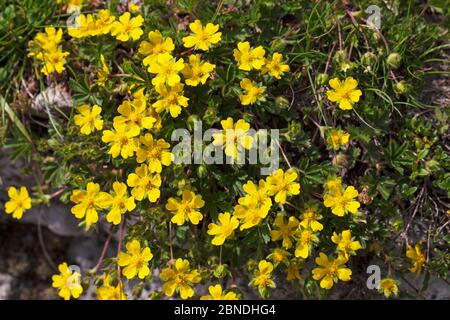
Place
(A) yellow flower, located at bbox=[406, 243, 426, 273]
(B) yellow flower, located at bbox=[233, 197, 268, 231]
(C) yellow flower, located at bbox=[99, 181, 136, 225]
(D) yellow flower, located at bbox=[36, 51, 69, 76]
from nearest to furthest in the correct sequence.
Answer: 1. (B) yellow flower, located at bbox=[233, 197, 268, 231]
2. (C) yellow flower, located at bbox=[99, 181, 136, 225]
3. (A) yellow flower, located at bbox=[406, 243, 426, 273]
4. (D) yellow flower, located at bbox=[36, 51, 69, 76]

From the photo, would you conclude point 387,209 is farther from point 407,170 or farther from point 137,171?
point 137,171

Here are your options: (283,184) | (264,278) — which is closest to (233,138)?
(283,184)

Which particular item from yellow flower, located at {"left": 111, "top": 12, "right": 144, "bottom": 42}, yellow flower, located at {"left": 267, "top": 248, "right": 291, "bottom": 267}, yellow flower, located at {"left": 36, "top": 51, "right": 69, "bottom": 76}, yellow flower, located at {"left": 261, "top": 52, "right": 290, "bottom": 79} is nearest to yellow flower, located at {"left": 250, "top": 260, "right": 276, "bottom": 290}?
yellow flower, located at {"left": 267, "top": 248, "right": 291, "bottom": 267}

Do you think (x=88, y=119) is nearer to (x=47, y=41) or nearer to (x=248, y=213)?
(x=47, y=41)

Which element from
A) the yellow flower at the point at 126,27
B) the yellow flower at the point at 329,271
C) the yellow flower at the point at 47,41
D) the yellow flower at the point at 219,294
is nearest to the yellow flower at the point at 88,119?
the yellow flower at the point at 126,27

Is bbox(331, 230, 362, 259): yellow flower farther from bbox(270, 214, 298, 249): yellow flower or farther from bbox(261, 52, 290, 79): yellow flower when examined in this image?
bbox(261, 52, 290, 79): yellow flower

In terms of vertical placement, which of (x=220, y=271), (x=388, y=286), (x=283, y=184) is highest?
(x=283, y=184)
